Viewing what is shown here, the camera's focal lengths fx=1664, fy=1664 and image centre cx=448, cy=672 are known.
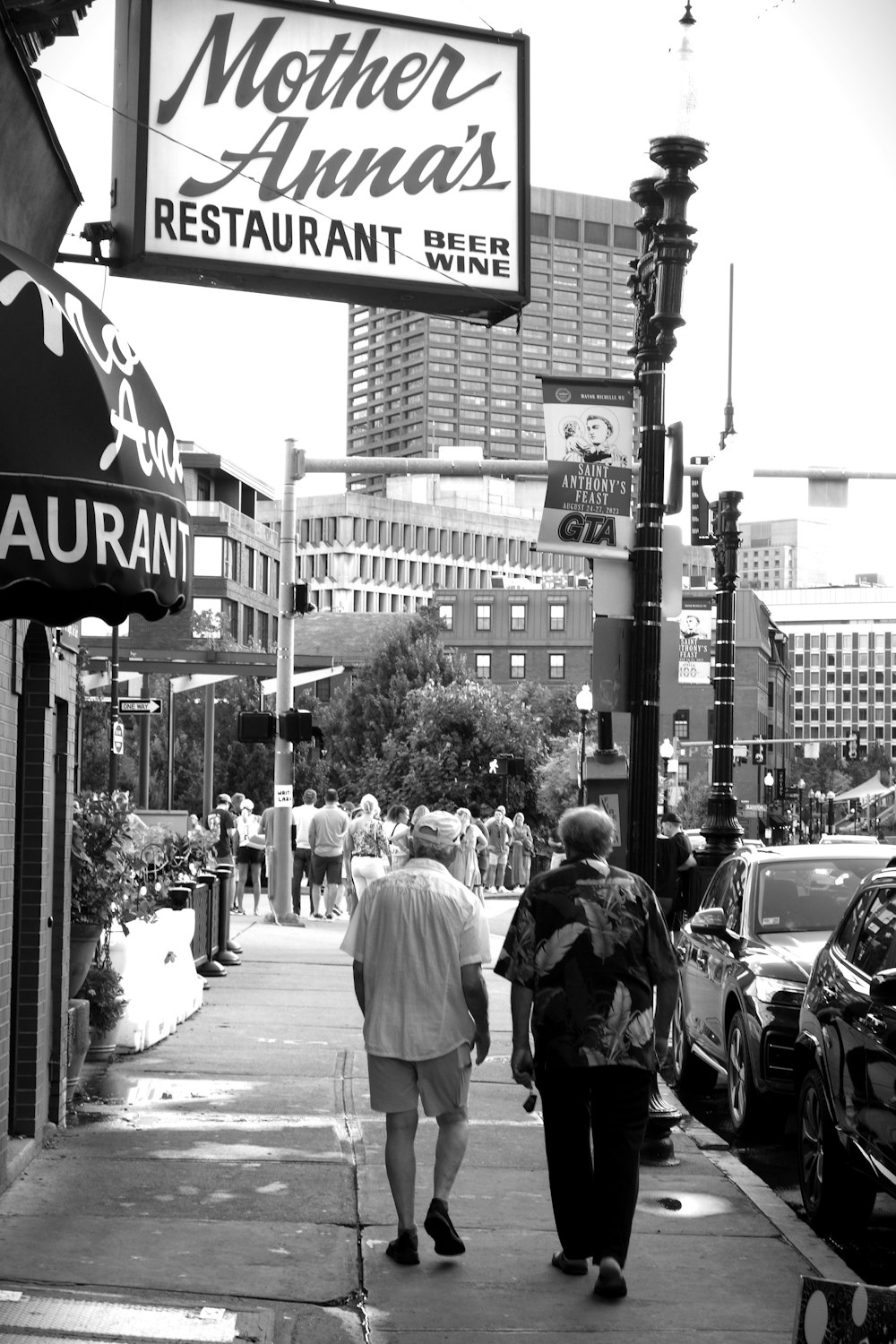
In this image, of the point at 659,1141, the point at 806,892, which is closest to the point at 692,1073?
the point at 806,892

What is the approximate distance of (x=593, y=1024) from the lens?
20.3ft

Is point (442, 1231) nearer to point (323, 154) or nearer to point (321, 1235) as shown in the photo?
point (321, 1235)

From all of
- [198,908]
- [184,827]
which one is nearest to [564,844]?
[198,908]

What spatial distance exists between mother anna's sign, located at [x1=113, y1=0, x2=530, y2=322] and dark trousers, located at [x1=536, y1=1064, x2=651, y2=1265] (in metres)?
3.79

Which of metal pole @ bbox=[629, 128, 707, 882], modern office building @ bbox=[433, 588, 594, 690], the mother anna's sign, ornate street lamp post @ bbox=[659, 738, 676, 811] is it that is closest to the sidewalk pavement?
metal pole @ bbox=[629, 128, 707, 882]

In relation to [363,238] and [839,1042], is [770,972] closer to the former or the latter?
[839,1042]

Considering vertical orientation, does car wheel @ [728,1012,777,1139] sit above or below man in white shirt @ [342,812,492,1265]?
below

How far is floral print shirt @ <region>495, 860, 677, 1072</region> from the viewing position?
20.3 ft

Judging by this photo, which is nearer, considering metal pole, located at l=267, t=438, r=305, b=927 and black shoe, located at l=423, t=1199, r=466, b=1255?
black shoe, located at l=423, t=1199, r=466, b=1255

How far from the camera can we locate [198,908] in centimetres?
1634

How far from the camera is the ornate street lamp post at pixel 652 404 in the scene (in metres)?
9.59

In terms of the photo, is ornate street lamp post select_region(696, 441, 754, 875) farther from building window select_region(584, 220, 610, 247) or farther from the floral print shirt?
building window select_region(584, 220, 610, 247)

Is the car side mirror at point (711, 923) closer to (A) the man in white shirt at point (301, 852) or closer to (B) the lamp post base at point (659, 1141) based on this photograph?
(B) the lamp post base at point (659, 1141)

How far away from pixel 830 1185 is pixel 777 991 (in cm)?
201
